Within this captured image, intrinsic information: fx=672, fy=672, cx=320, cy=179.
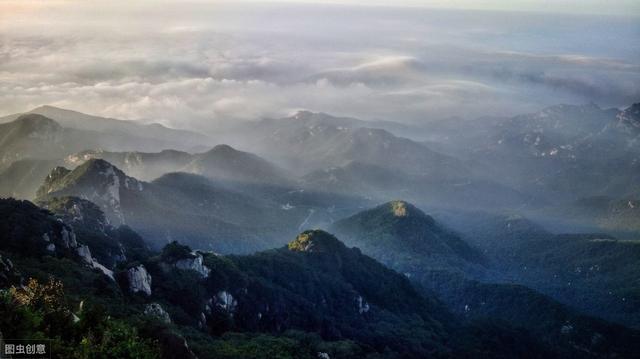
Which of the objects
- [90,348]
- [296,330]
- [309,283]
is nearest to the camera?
[90,348]

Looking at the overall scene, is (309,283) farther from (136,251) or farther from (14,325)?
(14,325)

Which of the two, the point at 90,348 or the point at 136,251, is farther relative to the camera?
the point at 136,251

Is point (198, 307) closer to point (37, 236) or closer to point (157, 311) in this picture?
point (157, 311)

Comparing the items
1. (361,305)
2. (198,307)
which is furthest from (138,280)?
(361,305)

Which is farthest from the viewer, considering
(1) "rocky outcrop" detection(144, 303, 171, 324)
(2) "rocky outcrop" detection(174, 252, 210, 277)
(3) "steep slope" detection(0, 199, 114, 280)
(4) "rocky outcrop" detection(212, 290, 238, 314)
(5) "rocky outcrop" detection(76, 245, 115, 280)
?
(2) "rocky outcrop" detection(174, 252, 210, 277)

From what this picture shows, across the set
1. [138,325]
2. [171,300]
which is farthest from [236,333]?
[138,325]

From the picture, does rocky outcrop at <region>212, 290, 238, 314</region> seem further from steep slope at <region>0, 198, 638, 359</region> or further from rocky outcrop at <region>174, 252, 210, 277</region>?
rocky outcrop at <region>174, 252, 210, 277</region>

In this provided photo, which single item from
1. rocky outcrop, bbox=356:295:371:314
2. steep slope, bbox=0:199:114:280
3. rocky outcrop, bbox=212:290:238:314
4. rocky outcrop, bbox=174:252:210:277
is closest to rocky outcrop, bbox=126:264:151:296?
steep slope, bbox=0:199:114:280

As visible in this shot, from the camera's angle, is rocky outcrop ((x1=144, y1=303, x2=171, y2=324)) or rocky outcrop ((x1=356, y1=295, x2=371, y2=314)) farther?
rocky outcrop ((x1=356, y1=295, x2=371, y2=314))
